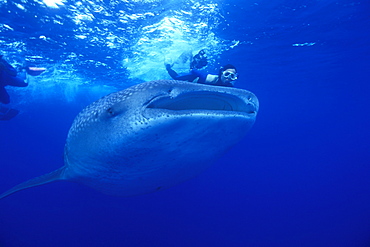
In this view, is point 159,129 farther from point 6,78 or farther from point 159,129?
point 6,78

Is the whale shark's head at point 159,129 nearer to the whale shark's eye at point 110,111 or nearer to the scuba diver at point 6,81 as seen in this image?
the whale shark's eye at point 110,111

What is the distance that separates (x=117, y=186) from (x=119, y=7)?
31.7ft

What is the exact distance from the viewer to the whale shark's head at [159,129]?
163cm

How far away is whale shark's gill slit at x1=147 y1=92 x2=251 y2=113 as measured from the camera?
1704mm

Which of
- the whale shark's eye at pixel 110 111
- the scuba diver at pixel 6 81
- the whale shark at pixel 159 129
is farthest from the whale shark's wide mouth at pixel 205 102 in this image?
the scuba diver at pixel 6 81

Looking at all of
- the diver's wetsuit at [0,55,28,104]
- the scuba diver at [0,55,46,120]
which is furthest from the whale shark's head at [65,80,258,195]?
the scuba diver at [0,55,46,120]

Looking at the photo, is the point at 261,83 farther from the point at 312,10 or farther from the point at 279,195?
the point at 312,10

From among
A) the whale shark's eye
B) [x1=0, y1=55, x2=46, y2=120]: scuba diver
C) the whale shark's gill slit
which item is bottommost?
[x1=0, y1=55, x2=46, y2=120]: scuba diver

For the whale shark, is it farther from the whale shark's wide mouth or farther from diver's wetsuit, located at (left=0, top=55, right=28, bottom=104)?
diver's wetsuit, located at (left=0, top=55, right=28, bottom=104)

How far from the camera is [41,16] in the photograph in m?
10.6

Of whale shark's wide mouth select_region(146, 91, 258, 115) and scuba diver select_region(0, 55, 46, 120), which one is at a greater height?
whale shark's wide mouth select_region(146, 91, 258, 115)

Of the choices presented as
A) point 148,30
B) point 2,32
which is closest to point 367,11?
point 148,30

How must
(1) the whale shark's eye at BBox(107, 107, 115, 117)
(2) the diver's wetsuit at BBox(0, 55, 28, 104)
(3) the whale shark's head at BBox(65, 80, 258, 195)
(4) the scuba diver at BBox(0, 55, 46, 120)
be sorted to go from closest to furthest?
1. (3) the whale shark's head at BBox(65, 80, 258, 195)
2. (1) the whale shark's eye at BBox(107, 107, 115, 117)
3. (2) the diver's wetsuit at BBox(0, 55, 28, 104)
4. (4) the scuba diver at BBox(0, 55, 46, 120)

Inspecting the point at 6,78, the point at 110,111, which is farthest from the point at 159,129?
the point at 6,78
